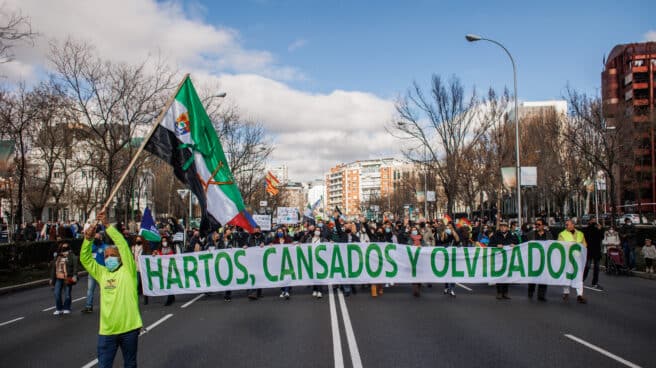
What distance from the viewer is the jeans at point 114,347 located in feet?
16.6

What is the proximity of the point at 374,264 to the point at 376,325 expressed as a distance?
389 centimetres

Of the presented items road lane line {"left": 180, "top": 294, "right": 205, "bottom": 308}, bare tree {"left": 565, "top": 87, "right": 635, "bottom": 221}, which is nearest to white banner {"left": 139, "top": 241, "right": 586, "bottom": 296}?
road lane line {"left": 180, "top": 294, "right": 205, "bottom": 308}

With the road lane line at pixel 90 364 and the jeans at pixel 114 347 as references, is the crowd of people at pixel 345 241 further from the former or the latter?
the jeans at pixel 114 347

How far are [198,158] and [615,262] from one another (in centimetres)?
1486

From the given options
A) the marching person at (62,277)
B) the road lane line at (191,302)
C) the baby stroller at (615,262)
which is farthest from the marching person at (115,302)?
the baby stroller at (615,262)

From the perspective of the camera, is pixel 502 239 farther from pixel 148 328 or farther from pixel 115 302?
pixel 115 302

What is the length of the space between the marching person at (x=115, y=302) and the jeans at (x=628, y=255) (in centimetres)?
1776

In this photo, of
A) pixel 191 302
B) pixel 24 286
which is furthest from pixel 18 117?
pixel 191 302

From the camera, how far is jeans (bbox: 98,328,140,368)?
5070mm

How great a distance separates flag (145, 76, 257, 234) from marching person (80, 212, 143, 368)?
12.2ft

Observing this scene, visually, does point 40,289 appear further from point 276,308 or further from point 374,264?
A: point 374,264

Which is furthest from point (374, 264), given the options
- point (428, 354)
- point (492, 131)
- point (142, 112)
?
point (492, 131)

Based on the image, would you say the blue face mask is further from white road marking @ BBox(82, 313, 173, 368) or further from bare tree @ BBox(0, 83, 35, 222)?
bare tree @ BBox(0, 83, 35, 222)

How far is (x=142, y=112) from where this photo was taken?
25.1 m
